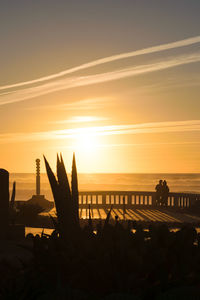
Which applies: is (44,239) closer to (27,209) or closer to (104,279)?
(104,279)

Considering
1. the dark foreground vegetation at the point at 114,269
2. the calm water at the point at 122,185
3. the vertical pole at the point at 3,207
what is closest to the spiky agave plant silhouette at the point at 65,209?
the dark foreground vegetation at the point at 114,269

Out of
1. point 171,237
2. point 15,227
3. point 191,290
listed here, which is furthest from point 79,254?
point 15,227

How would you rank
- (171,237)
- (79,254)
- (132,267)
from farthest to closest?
(171,237) < (79,254) < (132,267)

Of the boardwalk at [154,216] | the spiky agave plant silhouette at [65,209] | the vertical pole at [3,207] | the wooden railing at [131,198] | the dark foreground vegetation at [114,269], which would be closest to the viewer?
the dark foreground vegetation at [114,269]

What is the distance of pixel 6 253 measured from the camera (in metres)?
5.26

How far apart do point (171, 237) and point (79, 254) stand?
0.66m

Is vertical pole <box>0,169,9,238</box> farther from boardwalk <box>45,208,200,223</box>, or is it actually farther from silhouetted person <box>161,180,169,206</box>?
silhouetted person <box>161,180,169,206</box>

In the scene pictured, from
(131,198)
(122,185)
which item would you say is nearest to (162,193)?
(131,198)

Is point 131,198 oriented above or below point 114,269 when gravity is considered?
below

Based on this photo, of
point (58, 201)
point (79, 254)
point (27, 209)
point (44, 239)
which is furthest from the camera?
point (27, 209)

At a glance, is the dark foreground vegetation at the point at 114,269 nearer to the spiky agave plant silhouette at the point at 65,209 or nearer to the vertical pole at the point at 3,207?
the spiky agave plant silhouette at the point at 65,209

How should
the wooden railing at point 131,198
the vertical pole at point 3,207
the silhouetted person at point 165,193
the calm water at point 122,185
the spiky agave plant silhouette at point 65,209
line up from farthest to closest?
the calm water at point 122,185
the wooden railing at point 131,198
the silhouetted person at point 165,193
the vertical pole at point 3,207
the spiky agave plant silhouette at point 65,209

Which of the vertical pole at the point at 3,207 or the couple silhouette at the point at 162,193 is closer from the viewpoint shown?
the vertical pole at the point at 3,207

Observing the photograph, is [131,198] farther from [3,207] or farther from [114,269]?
[114,269]
